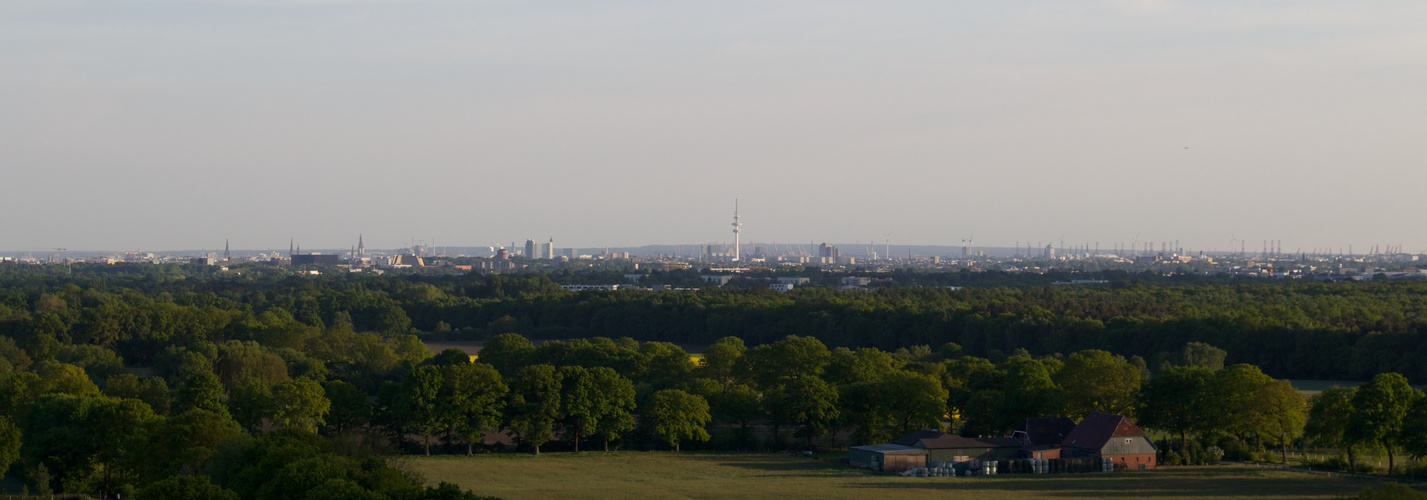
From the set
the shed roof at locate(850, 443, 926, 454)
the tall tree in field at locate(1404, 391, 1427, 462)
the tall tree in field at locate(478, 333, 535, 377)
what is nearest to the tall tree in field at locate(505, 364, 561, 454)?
the shed roof at locate(850, 443, 926, 454)

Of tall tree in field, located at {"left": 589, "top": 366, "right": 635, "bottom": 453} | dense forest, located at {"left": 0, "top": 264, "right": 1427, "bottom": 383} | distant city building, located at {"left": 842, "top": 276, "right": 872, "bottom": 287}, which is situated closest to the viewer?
tall tree in field, located at {"left": 589, "top": 366, "right": 635, "bottom": 453}

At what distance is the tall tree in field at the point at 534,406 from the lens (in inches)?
1722

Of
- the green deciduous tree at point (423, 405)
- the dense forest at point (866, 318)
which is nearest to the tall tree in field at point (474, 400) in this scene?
the green deciduous tree at point (423, 405)

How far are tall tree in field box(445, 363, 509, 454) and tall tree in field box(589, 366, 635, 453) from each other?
296 cm

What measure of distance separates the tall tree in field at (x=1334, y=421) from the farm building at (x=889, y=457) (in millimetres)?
10873

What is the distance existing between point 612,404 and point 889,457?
A: 9327mm

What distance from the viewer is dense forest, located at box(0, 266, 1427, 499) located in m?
35.0

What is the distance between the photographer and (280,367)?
5556 centimetres

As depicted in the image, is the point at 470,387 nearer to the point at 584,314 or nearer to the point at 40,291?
the point at 584,314

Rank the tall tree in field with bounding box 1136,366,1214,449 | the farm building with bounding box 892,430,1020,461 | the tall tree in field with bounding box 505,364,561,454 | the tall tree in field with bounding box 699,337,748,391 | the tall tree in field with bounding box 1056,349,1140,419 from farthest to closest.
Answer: the tall tree in field with bounding box 699,337,748,391 < the tall tree in field with bounding box 1056,349,1140,419 < the tall tree in field with bounding box 505,364,561,454 < the tall tree in field with bounding box 1136,366,1214,449 < the farm building with bounding box 892,430,1020,461

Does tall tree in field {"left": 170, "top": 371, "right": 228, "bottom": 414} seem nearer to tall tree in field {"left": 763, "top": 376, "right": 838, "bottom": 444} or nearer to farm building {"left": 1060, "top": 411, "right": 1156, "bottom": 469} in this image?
tall tree in field {"left": 763, "top": 376, "right": 838, "bottom": 444}

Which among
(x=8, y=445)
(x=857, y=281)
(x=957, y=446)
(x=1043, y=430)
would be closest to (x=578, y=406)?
(x=957, y=446)

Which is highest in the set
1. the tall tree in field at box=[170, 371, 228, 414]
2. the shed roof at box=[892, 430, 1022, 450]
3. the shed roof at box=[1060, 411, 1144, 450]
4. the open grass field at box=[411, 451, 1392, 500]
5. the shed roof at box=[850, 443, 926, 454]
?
the tall tree in field at box=[170, 371, 228, 414]

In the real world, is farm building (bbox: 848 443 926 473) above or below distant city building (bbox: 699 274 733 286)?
below
